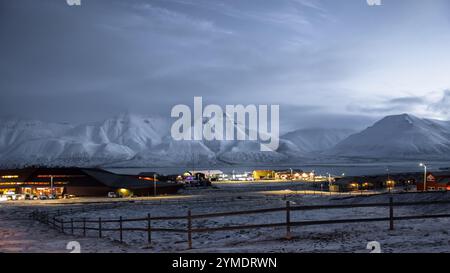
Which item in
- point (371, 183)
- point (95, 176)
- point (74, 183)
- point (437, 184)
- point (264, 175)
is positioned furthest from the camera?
point (264, 175)

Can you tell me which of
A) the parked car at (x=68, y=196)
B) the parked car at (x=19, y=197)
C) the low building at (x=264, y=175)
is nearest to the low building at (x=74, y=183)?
the parked car at (x=68, y=196)

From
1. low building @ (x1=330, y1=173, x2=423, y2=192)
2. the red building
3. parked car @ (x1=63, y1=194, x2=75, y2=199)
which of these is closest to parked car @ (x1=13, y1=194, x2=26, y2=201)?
parked car @ (x1=63, y1=194, x2=75, y2=199)

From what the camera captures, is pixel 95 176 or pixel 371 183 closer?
pixel 95 176

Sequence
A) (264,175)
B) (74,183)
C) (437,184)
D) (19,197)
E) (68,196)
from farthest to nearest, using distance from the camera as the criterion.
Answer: (264,175)
(74,183)
(68,196)
(19,197)
(437,184)

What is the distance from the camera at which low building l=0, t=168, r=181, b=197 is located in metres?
87.1

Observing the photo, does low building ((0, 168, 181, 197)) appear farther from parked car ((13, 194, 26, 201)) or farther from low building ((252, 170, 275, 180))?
low building ((252, 170, 275, 180))

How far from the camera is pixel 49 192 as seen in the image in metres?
88.7

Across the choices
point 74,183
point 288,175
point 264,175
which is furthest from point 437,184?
point 264,175

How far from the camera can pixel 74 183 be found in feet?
287

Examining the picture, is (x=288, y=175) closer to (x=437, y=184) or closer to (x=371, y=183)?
(x=371, y=183)

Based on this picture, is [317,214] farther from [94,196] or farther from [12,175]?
[12,175]
